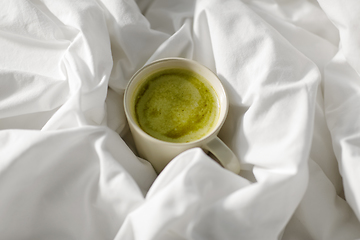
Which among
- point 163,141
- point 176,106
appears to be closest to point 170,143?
point 163,141

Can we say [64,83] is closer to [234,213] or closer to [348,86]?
[234,213]

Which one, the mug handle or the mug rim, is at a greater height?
the mug rim

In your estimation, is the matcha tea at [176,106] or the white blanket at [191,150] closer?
the white blanket at [191,150]

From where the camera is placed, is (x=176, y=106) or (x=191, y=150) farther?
Result: (x=176, y=106)

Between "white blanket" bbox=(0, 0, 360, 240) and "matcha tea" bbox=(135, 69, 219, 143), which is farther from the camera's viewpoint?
"matcha tea" bbox=(135, 69, 219, 143)

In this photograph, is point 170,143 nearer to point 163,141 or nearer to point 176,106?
point 163,141
